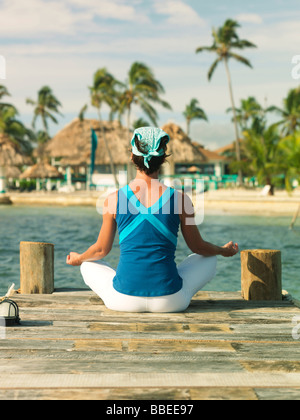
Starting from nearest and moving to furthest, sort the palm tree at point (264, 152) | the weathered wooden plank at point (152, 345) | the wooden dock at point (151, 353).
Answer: the wooden dock at point (151, 353), the weathered wooden plank at point (152, 345), the palm tree at point (264, 152)

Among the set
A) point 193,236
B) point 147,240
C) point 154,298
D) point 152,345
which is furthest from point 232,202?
point 152,345

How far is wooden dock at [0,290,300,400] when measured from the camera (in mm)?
2734

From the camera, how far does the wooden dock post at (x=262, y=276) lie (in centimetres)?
504

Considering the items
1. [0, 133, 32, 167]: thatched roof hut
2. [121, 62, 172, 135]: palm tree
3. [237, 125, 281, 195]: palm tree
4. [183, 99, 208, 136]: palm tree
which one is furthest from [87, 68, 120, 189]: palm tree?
[183, 99, 208, 136]: palm tree

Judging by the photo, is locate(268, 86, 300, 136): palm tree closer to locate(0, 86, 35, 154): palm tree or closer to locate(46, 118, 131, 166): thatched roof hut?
locate(46, 118, 131, 166): thatched roof hut

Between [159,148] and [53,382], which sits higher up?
[159,148]

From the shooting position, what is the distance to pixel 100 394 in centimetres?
267

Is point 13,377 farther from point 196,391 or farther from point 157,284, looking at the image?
point 157,284

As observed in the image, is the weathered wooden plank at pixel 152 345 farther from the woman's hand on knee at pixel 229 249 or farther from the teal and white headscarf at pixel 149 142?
the teal and white headscarf at pixel 149 142

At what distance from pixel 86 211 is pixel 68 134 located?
1716cm

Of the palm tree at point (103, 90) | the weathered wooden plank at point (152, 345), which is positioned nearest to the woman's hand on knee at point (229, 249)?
the weathered wooden plank at point (152, 345)

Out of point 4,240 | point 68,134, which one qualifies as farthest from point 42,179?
point 4,240

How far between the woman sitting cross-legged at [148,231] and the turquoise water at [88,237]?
685cm

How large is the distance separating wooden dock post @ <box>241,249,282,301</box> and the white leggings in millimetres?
711
